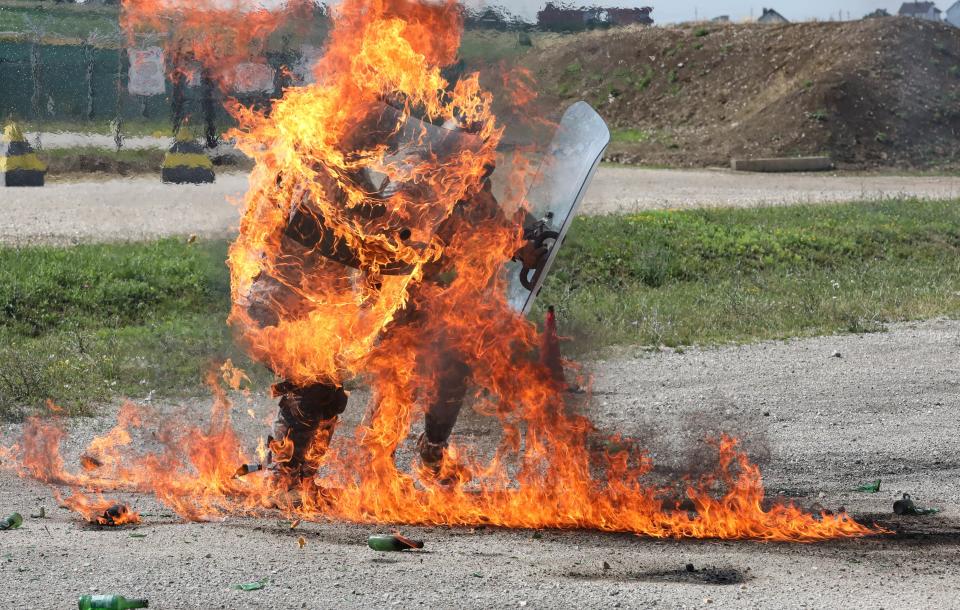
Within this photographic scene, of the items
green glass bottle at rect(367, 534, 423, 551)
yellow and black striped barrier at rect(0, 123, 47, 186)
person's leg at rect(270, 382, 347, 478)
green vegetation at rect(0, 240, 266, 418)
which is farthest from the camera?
yellow and black striped barrier at rect(0, 123, 47, 186)

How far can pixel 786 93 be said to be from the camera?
99.9 ft

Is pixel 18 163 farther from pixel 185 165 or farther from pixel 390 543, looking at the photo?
pixel 390 543

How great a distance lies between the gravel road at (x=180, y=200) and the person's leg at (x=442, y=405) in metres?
2.98

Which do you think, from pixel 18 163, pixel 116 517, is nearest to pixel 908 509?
pixel 116 517

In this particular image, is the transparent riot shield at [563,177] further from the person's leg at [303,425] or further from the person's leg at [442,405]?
the person's leg at [303,425]

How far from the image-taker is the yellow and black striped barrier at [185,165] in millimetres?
10695

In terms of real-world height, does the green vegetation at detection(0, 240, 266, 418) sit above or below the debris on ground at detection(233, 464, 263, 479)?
below

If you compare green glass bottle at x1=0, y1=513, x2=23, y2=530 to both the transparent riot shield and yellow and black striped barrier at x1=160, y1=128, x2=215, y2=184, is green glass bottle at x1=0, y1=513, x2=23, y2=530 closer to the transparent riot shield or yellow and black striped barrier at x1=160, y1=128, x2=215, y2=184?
the transparent riot shield

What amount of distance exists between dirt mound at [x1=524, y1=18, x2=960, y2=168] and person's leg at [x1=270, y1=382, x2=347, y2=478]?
2079 cm

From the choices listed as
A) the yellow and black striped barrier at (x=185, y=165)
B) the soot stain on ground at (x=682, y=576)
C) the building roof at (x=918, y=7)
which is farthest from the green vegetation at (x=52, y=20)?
the building roof at (x=918, y=7)

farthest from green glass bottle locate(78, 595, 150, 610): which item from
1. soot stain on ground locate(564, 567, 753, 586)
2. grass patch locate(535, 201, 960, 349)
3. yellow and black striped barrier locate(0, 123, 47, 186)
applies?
yellow and black striped barrier locate(0, 123, 47, 186)

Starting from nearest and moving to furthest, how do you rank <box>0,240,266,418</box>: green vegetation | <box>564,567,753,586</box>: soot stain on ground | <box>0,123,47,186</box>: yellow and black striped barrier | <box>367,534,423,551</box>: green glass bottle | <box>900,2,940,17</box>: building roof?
<box>564,567,753,586</box>: soot stain on ground → <box>367,534,423,551</box>: green glass bottle → <box>0,240,266,418</box>: green vegetation → <box>0,123,47,186</box>: yellow and black striped barrier → <box>900,2,940,17</box>: building roof

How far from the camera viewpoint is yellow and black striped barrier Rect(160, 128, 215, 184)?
10.7 meters

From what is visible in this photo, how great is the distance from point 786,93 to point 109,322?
23.6 m
